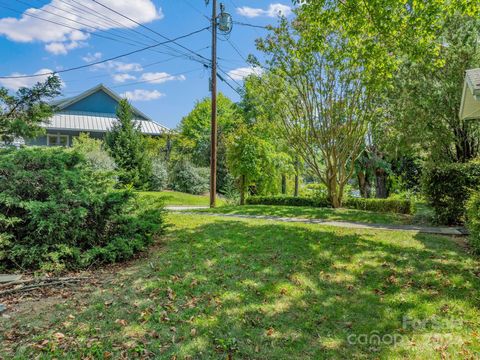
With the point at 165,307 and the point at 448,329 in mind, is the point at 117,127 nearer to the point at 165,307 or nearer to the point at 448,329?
the point at 165,307

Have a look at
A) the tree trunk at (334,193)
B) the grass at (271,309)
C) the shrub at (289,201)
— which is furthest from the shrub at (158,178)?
the grass at (271,309)

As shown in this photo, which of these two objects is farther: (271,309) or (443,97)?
(443,97)

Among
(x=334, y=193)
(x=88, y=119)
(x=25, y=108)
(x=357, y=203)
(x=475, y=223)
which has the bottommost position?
(x=357, y=203)

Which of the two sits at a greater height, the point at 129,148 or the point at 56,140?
the point at 56,140

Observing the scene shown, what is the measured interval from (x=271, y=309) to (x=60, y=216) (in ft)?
10.9

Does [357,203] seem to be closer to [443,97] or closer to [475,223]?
[443,97]

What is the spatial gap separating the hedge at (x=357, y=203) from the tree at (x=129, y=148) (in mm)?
7198

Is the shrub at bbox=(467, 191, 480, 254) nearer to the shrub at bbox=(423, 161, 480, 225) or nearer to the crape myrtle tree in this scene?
the shrub at bbox=(423, 161, 480, 225)

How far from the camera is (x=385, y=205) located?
1305 centimetres

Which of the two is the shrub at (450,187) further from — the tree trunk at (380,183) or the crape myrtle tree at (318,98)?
the tree trunk at (380,183)

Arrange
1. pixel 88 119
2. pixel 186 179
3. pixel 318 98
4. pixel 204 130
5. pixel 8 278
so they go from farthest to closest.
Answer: pixel 204 130
pixel 88 119
pixel 186 179
pixel 318 98
pixel 8 278

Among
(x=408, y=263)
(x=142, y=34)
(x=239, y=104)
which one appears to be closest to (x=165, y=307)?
(x=408, y=263)

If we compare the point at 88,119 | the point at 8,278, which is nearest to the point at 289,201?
the point at 8,278

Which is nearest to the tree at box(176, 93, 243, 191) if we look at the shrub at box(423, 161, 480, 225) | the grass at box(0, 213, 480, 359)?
the shrub at box(423, 161, 480, 225)
